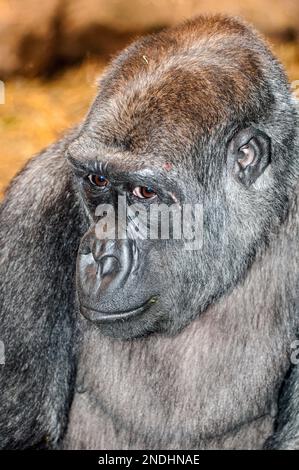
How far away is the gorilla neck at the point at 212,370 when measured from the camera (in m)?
4.46

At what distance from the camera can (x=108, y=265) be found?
4016 millimetres

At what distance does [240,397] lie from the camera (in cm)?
451

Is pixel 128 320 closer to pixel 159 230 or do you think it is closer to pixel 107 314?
pixel 107 314

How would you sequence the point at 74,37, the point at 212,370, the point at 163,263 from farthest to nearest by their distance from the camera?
the point at 74,37
the point at 212,370
the point at 163,263

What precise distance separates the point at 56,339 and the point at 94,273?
0.73m

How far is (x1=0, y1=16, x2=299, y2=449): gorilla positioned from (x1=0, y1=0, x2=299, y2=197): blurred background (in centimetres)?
391

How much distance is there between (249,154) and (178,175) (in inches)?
13.1

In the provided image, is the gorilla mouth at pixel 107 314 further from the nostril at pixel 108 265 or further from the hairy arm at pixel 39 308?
the hairy arm at pixel 39 308

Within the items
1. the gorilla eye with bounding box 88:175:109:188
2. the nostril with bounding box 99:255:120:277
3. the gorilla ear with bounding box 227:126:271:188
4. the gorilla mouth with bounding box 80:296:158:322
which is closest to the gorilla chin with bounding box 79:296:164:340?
the gorilla mouth with bounding box 80:296:158:322

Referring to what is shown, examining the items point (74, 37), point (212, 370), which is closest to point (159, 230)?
point (212, 370)

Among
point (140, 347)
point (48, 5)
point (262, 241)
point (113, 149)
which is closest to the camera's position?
point (113, 149)

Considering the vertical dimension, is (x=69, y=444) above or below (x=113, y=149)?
below

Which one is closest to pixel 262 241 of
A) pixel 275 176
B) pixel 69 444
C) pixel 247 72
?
pixel 275 176
